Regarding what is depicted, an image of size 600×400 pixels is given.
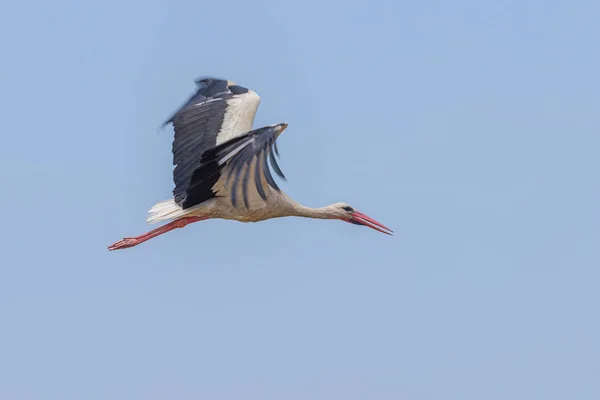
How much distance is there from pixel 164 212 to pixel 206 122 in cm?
170

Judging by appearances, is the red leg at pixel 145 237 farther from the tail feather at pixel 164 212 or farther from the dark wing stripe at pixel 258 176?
the dark wing stripe at pixel 258 176

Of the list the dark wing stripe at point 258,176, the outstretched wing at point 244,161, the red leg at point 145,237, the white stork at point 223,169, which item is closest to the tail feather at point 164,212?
the white stork at point 223,169

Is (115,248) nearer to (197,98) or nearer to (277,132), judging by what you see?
(197,98)

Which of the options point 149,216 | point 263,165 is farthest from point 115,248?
point 263,165

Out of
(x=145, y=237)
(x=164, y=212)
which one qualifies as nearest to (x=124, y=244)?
(x=145, y=237)

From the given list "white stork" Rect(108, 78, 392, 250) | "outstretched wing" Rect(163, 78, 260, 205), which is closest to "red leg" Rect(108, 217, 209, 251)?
"white stork" Rect(108, 78, 392, 250)

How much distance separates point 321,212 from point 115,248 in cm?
266

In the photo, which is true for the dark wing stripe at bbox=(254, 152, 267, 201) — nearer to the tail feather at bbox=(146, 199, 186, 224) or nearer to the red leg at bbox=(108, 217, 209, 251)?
the tail feather at bbox=(146, 199, 186, 224)

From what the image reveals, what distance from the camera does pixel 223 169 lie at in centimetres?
1489

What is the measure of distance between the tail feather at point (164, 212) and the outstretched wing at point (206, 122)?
5.6 inches

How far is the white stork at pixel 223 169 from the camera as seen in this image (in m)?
14.0

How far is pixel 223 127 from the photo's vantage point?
1728 cm

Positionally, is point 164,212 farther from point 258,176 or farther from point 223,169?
point 258,176

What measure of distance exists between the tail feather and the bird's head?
237 cm
